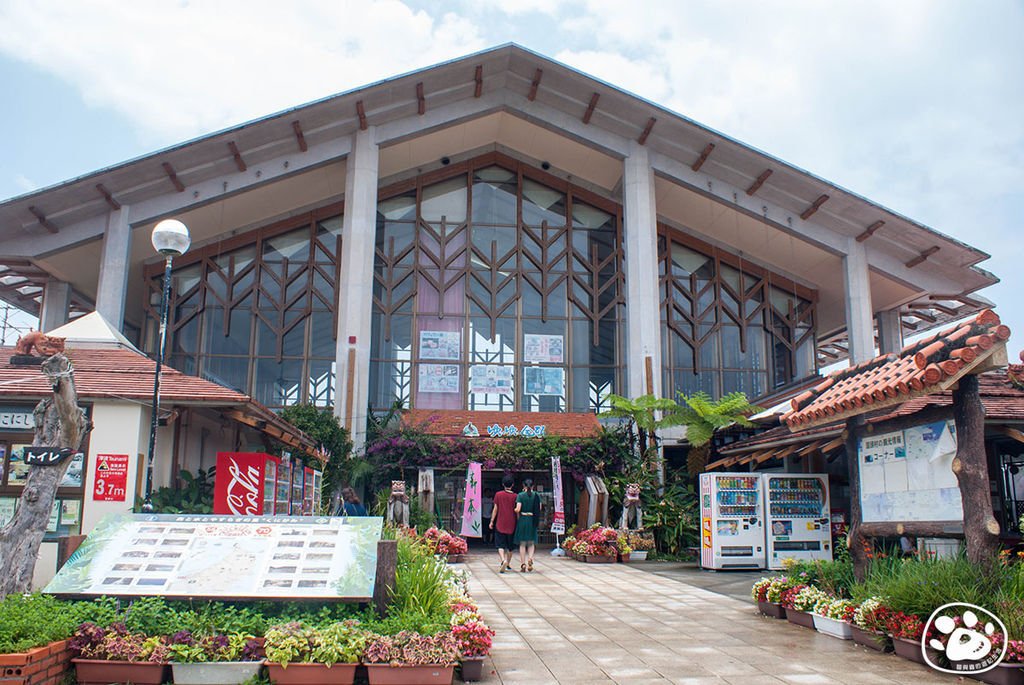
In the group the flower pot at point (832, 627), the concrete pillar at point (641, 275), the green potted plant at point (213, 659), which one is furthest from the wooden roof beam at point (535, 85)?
the green potted plant at point (213, 659)

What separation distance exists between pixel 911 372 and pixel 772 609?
3.61 m

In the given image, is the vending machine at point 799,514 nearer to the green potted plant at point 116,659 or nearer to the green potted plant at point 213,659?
the green potted plant at point 213,659

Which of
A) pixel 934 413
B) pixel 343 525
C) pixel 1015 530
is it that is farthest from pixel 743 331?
pixel 343 525

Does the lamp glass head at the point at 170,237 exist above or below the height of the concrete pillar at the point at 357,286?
below

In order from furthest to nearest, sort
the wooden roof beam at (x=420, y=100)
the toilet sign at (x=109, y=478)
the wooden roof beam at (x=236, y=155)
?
the wooden roof beam at (x=420, y=100)
the wooden roof beam at (x=236, y=155)
the toilet sign at (x=109, y=478)

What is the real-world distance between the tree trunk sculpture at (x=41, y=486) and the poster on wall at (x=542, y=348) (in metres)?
17.7

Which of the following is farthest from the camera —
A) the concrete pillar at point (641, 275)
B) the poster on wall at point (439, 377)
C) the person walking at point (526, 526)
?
the poster on wall at point (439, 377)

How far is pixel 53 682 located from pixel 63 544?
1.61 m

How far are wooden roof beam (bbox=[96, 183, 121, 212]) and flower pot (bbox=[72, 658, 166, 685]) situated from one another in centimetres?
1789

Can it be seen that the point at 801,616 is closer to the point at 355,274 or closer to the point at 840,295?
the point at 355,274

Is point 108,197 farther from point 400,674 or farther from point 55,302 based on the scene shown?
point 400,674

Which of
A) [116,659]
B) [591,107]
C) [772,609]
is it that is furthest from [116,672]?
[591,107]

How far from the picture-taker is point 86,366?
1251cm

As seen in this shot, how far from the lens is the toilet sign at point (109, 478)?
11328 millimetres
